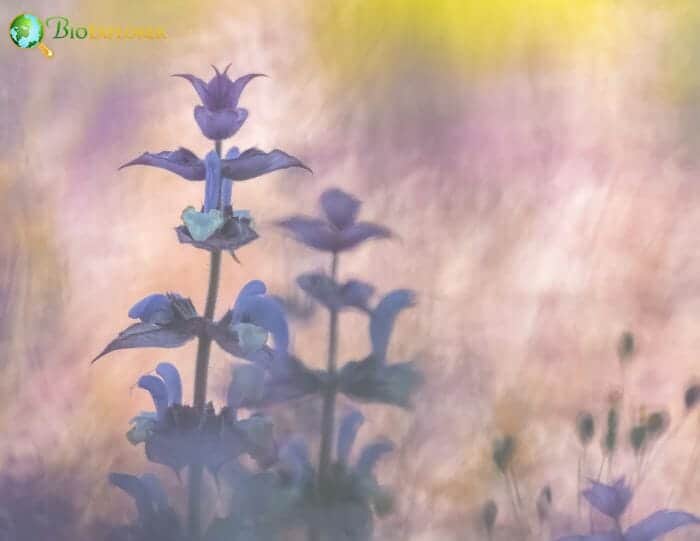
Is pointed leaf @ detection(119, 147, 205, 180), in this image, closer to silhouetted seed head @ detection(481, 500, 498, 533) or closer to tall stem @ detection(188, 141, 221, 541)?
tall stem @ detection(188, 141, 221, 541)

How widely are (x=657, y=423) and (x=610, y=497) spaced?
89mm

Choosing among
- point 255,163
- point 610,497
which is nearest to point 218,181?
point 255,163

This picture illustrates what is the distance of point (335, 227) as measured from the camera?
0.85 meters

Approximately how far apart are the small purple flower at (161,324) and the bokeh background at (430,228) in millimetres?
14

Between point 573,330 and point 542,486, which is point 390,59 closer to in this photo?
point 573,330

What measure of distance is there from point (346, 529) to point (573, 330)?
306mm

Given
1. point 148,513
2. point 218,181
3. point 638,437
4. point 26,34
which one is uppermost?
point 26,34

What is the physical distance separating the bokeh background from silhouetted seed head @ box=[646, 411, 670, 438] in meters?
0.01

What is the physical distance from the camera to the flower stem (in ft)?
2.71

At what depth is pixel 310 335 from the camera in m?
0.84

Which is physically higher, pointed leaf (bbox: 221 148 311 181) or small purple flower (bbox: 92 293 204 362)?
pointed leaf (bbox: 221 148 311 181)

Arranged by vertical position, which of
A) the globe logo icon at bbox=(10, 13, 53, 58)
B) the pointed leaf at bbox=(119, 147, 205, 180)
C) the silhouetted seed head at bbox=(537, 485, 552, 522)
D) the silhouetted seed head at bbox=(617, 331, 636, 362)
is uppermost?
the globe logo icon at bbox=(10, 13, 53, 58)

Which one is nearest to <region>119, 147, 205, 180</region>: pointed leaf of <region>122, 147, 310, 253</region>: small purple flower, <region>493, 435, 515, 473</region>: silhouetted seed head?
<region>122, 147, 310, 253</region>: small purple flower

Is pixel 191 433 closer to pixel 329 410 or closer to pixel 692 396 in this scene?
pixel 329 410
